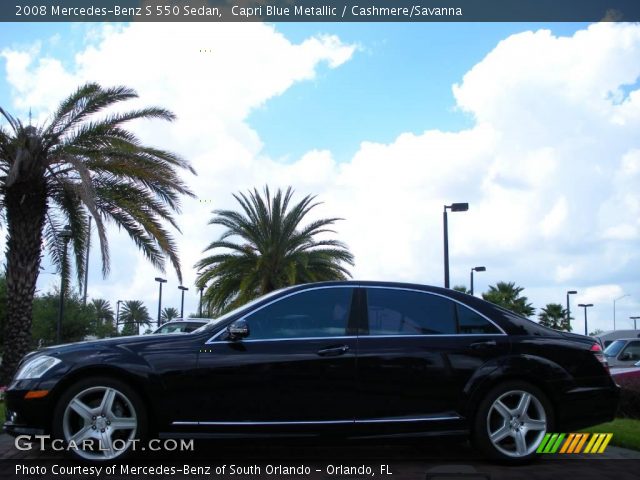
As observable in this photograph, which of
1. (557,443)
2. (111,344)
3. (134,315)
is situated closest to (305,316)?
(111,344)

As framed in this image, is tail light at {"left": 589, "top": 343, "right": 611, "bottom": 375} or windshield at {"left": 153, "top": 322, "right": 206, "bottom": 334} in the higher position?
windshield at {"left": 153, "top": 322, "right": 206, "bottom": 334}

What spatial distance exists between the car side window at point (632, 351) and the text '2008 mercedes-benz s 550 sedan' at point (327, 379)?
39.2 feet

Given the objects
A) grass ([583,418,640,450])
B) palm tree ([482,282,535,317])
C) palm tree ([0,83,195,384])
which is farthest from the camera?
palm tree ([482,282,535,317])

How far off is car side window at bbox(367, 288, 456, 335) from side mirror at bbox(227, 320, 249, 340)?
1.03 metres

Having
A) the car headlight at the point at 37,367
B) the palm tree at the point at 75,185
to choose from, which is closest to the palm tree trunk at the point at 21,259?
the palm tree at the point at 75,185

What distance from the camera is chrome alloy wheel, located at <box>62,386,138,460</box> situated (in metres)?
5.37

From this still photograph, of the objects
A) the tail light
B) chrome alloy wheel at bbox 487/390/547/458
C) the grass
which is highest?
the tail light

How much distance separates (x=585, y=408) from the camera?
5.79m

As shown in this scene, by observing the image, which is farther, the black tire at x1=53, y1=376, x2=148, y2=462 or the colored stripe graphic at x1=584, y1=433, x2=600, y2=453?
the colored stripe graphic at x1=584, y1=433, x2=600, y2=453

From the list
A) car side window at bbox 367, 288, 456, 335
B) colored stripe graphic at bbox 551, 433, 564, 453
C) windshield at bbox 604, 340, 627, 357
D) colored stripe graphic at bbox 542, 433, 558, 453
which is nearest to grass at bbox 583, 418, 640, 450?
colored stripe graphic at bbox 551, 433, 564, 453

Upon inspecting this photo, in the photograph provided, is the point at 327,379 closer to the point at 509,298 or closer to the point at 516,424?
the point at 516,424

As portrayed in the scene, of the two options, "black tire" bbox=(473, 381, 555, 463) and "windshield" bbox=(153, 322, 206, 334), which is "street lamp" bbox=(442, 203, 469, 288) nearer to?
"windshield" bbox=(153, 322, 206, 334)

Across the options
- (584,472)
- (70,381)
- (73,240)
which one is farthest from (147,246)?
(584,472)

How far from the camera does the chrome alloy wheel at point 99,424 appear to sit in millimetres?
5367
